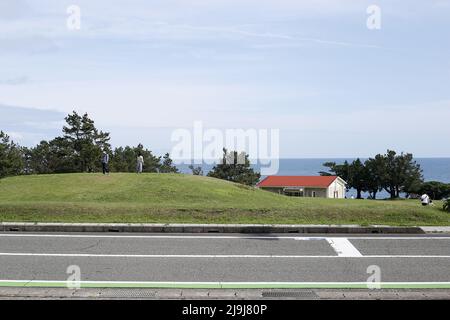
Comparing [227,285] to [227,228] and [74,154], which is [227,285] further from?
[74,154]

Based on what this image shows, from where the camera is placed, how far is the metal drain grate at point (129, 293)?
782cm

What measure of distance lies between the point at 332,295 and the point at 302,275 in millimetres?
1716

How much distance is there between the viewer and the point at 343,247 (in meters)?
12.2

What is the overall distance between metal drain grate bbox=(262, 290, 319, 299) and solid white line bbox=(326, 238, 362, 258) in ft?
11.2

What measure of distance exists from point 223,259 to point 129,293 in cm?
316

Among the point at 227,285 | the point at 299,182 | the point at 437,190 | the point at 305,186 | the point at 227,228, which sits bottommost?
the point at 437,190

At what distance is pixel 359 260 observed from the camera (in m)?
10.8

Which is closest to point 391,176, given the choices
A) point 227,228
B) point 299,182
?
point 299,182

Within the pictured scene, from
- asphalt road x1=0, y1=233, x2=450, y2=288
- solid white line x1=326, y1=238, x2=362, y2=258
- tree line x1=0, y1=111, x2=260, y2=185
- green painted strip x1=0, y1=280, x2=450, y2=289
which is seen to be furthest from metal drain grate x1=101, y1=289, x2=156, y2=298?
tree line x1=0, y1=111, x2=260, y2=185

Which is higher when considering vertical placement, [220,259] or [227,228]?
[227,228]

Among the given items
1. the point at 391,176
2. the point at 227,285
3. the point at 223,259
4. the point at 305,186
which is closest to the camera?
the point at 227,285

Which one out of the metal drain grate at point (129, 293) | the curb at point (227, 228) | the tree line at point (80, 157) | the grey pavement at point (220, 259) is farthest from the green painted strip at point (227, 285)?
the tree line at point (80, 157)

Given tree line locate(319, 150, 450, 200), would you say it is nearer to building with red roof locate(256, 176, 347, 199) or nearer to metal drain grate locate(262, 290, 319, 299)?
building with red roof locate(256, 176, 347, 199)
